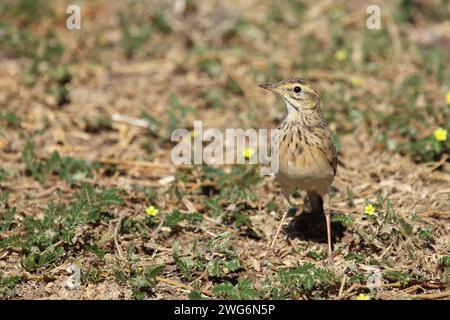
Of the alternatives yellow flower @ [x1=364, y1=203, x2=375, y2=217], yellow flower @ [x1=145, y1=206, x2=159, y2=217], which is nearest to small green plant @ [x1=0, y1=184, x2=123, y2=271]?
yellow flower @ [x1=145, y1=206, x2=159, y2=217]

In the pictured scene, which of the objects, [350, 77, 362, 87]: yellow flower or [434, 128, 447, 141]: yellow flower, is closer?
[434, 128, 447, 141]: yellow flower

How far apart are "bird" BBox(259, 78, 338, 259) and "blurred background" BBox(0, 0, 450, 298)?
2.14 ft

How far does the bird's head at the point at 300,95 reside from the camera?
246 inches

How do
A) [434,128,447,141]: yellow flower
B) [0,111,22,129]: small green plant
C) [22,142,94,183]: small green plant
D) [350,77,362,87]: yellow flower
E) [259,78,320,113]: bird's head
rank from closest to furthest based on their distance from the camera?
[259,78,320,113]: bird's head → [22,142,94,183]: small green plant → [434,128,447,141]: yellow flower → [0,111,22,129]: small green plant → [350,77,362,87]: yellow flower

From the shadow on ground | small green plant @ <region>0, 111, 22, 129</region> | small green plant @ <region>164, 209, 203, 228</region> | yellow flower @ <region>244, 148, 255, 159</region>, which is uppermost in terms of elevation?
small green plant @ <region>0, 111, 22, 129</region>

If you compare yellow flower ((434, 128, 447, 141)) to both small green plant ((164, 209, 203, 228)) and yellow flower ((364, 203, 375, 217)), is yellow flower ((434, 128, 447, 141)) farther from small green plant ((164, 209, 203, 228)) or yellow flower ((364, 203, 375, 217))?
small green plant ((164, 209, 203, 228))

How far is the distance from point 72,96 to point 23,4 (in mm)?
2192

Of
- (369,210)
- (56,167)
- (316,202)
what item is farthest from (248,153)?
(56,167)

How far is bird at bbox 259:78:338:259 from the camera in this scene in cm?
595

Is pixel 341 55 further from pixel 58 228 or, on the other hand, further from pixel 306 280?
pixel 58 228

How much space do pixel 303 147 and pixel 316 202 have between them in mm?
998
